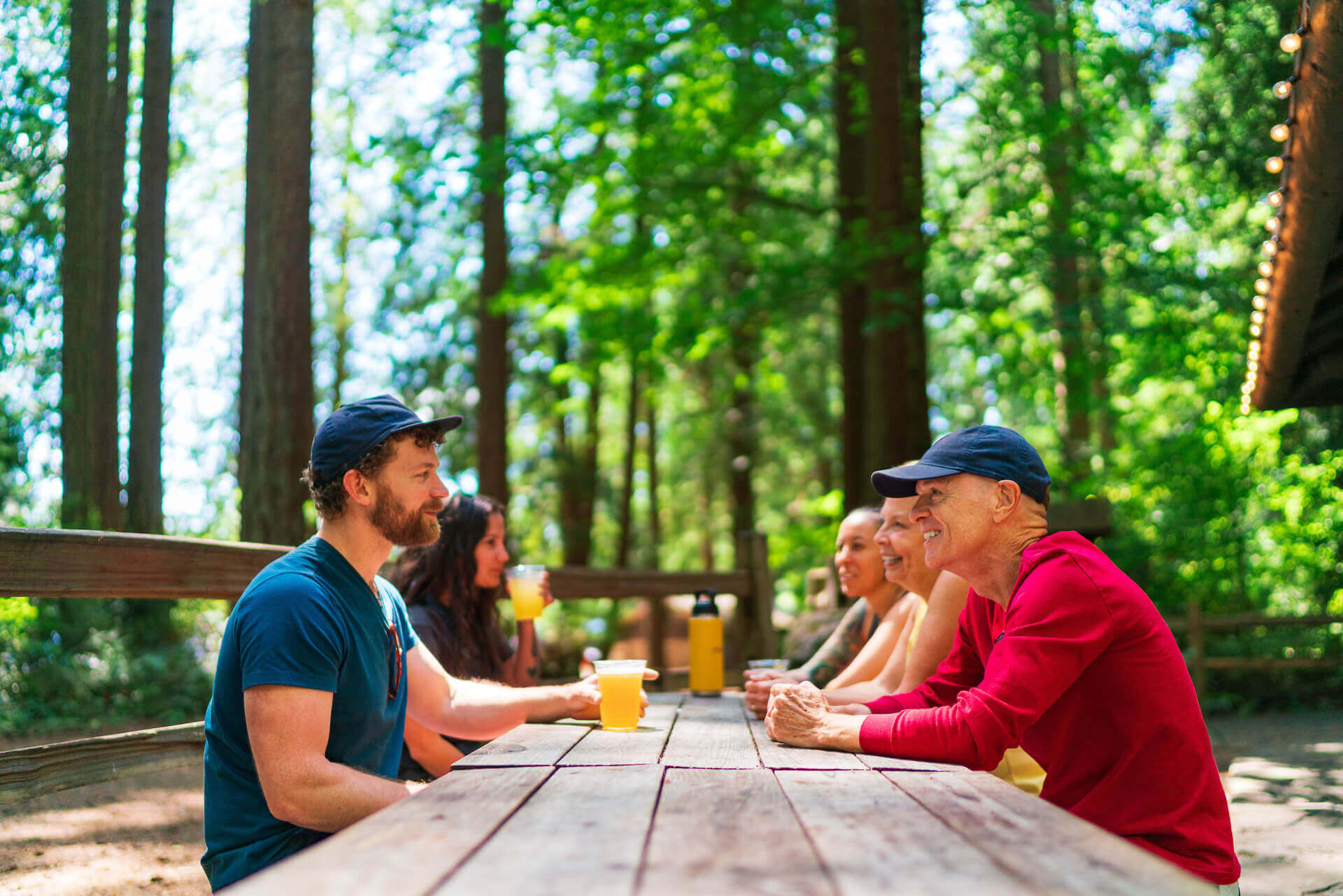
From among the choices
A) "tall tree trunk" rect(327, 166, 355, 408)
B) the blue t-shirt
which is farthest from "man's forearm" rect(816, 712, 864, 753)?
"tall tree trunk" rect(327, 166, 355, 408)

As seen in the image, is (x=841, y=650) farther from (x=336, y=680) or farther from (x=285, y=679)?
(x=285, y=679)

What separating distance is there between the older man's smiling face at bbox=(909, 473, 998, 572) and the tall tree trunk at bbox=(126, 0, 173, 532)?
36.1 ft

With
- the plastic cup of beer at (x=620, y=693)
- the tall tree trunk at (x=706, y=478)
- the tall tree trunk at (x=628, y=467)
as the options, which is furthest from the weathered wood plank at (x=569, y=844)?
the tall tree trunk at (x=628, y=467)

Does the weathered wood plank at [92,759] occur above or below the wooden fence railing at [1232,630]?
above

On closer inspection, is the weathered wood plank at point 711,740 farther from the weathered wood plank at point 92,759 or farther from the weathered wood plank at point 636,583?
the weathered wood plank at point 636,583

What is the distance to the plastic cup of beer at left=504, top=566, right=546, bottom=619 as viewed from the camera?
410 cm

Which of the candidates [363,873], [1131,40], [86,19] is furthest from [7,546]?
[1131,40]

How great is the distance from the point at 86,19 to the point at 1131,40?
36.2ft

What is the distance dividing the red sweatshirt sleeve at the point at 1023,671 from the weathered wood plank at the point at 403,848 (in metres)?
0.86

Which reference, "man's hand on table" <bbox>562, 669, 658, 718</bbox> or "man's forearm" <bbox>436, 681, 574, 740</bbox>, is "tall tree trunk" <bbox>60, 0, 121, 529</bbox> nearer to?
"man's forearm" <bbox>436, 681, 574, 740</bbox>

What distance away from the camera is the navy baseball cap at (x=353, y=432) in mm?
2621

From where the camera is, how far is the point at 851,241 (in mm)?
8938

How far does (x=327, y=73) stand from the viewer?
1912 cm

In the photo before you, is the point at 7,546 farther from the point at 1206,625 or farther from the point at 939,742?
the point at 1206,625
